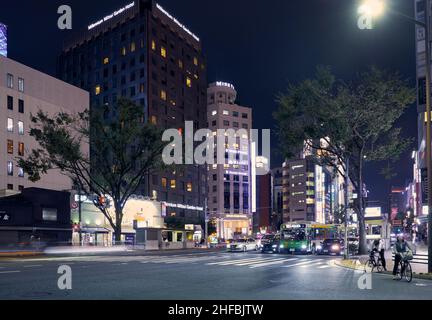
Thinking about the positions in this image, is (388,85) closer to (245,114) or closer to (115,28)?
(115,28)

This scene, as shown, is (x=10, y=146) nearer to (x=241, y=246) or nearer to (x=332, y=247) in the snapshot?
(x=241, y=246)

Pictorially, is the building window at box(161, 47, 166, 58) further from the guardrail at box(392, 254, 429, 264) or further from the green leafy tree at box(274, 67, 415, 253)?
the guardrail at box(392, 254, 429, 264)

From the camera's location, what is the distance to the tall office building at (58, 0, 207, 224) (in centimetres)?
10800

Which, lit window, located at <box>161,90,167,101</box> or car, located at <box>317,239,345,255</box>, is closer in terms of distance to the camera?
car, located at <box>317,239,345,255</box>

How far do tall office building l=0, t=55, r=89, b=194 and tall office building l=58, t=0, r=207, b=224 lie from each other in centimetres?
3114

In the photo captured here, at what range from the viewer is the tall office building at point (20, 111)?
64.4m

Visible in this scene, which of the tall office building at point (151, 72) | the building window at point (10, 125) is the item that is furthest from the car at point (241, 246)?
the tall office building at point (151, 72)

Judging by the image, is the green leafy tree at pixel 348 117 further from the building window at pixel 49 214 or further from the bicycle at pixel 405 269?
the building window at pixel 49 214

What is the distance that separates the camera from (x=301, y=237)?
4959cm

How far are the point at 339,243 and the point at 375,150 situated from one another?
43.8 ft

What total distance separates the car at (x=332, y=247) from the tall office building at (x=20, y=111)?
37052 millimetres

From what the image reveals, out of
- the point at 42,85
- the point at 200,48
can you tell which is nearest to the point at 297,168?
the point at 200,48

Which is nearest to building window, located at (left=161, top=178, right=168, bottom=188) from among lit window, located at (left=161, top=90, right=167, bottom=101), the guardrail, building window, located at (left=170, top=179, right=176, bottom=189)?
building window, located at (left=170, top=179, right=176, bottom=189)
